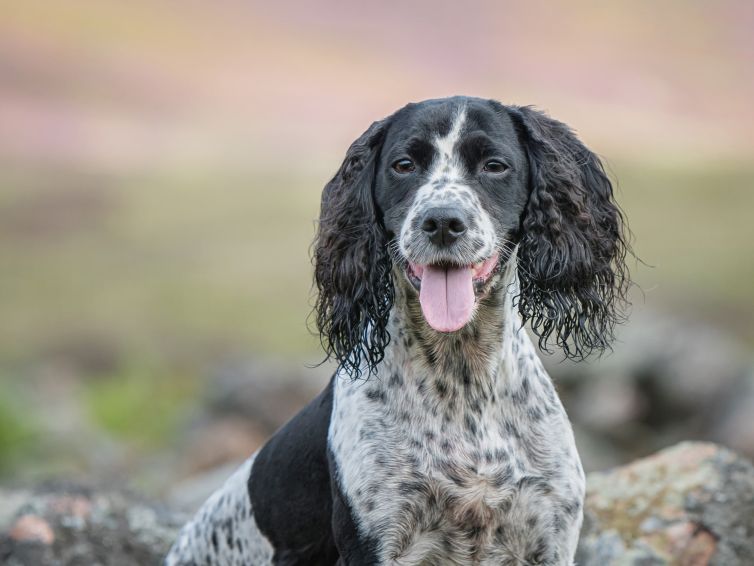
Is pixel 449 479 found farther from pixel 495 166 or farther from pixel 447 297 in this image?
pixel 495 166

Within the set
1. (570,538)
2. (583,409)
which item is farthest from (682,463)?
(583,409)

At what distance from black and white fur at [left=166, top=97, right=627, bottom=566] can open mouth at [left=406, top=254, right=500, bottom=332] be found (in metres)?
0.05

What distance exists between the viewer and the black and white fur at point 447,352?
456 cm

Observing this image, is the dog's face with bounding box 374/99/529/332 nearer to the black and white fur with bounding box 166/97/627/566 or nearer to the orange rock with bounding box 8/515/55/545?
the black and white fur with bounding box 166/97/627/566

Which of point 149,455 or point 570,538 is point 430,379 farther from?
point 149,455

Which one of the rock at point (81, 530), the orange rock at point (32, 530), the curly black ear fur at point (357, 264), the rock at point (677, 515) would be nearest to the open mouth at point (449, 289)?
the curly black ear fur at point (357, 264)

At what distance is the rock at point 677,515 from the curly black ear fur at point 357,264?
2.13m

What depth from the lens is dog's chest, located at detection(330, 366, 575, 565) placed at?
14.9ft

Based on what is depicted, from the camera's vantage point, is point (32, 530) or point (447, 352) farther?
point (32, 530)

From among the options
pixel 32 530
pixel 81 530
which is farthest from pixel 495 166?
pixel 32 530

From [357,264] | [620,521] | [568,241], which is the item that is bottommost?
[620,521]

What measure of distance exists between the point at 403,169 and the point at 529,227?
0.65 metres

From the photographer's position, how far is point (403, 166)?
476 cm

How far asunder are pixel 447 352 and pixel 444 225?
2.22 feet
